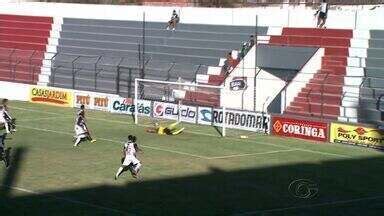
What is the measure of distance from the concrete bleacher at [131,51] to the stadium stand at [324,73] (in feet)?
8.89

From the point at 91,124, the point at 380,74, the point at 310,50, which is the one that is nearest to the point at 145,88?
the point at 91,124

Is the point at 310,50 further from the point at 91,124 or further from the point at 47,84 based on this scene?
the point at 47,84

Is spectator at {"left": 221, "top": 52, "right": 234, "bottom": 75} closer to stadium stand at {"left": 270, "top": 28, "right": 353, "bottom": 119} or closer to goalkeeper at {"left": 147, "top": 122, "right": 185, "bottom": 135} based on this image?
stadium stand at {"left": 270, "top": 28, "right": 353, "bottom": 119}

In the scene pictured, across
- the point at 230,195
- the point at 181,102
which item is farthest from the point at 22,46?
the point at 230,195

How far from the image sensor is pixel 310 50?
39.9 m

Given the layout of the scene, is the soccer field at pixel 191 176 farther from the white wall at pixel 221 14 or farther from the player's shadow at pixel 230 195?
the white wall at pixel 221 14

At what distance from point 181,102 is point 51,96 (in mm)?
9955

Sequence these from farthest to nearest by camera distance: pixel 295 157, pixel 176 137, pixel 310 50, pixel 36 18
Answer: pixel 36 18, pixel 310 50, pixel 176 137, pixel 295 157

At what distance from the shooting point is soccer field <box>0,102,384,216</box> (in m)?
18.5

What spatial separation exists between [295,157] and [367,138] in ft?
14.0

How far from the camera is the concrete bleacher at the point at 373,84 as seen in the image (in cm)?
3362

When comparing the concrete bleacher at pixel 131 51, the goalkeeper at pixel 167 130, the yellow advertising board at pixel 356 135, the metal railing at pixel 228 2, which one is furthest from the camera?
the concrete bleacher at pixel 131 51

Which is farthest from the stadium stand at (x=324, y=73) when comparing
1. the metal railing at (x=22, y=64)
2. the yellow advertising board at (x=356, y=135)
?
the metal railing at (x=22, y=64)

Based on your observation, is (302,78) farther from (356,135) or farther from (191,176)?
(191,176)
